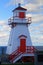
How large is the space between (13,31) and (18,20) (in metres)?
1.85

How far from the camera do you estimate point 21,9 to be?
4334cm

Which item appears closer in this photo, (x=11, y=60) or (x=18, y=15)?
(x=11, y=60)

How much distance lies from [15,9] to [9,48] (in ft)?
19.2

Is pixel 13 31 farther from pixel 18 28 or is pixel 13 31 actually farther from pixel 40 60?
pixel 40 60

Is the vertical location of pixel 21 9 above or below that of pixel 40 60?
above

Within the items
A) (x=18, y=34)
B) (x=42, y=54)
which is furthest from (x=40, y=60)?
(x=18, y=34)

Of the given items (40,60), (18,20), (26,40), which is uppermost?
(18,20)

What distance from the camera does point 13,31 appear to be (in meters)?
43.5

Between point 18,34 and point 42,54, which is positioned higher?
point 18,34

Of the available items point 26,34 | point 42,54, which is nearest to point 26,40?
point 26,34

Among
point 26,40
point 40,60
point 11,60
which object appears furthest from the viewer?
point 26,40

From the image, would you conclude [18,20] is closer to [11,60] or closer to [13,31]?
[13,31]

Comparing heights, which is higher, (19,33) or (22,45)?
(19,33)

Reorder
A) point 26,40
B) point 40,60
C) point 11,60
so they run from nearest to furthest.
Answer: point 40,60
point 11,60
point 26,40
